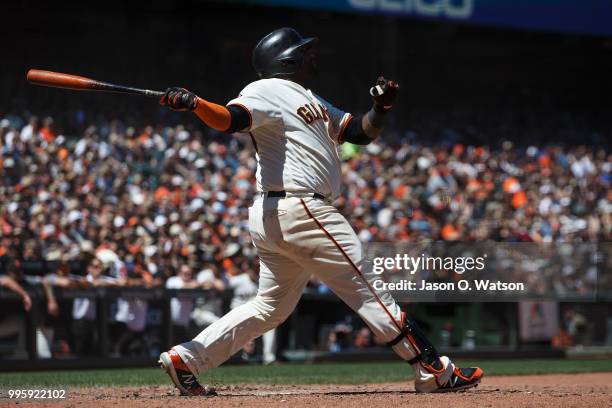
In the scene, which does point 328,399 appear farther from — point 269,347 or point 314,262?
point 269,347

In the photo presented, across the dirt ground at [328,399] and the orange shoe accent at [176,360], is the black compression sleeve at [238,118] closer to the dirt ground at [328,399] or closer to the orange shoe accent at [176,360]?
the orange shoe accent at [176,360]

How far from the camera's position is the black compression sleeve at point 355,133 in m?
5.24

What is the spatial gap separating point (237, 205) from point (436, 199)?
359 cm

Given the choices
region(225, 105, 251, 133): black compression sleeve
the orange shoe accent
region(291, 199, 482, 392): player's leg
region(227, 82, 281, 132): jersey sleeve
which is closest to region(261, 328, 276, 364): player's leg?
the orange shoe accent

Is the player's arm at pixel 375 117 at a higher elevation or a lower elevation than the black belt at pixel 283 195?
higher

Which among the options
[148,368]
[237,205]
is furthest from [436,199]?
[148,368]

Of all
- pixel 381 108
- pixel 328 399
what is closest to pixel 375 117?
pixel 381 108

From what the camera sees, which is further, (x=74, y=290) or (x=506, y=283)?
(x=74, y=290)

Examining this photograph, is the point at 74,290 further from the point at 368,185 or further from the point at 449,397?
the point at 368,185

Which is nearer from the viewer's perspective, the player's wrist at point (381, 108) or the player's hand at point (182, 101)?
the player's hand at point (182, 101)

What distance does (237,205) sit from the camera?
13633 mm

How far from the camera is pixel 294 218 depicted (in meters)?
4.82

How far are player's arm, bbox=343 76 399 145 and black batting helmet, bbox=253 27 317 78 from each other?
443mm

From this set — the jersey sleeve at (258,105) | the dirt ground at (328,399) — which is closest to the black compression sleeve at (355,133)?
the jersey sleeve at (258,105)
